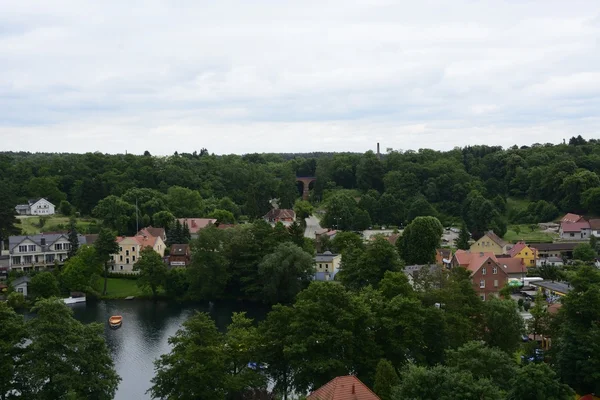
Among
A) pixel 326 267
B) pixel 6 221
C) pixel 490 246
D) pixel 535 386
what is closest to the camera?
pixel 535 386

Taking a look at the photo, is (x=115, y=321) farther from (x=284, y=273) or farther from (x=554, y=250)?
(x=554, y=250)

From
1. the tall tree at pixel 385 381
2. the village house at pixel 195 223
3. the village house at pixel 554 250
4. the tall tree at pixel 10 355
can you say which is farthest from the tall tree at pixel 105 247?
the village house at pixel 554 250

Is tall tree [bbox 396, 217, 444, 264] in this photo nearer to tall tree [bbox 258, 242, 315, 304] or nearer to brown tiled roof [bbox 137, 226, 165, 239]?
tall tree [bbox 258, 242, 315, 304]

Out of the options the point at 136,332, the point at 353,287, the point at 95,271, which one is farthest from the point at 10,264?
the point at 353,287

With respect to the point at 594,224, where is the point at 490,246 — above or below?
below

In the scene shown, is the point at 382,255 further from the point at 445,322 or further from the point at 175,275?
the point at 175,275

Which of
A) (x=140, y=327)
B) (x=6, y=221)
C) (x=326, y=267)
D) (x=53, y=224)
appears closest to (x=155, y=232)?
(x=6, y=221)
